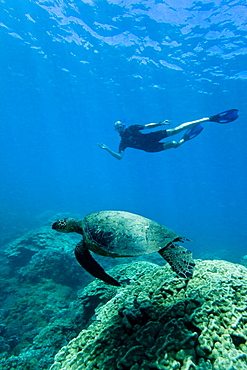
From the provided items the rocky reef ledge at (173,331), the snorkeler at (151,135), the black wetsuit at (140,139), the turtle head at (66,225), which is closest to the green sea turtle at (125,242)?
the turtle head at (66,225)

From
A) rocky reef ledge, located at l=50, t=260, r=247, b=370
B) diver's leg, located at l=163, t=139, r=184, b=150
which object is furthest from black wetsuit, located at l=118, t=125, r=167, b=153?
rocky reef ledge, located at l=50, t=260, r=247, b=370

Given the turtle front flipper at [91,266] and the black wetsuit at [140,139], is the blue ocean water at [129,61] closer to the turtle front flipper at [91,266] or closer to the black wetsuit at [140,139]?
the black wetsuit at [140,139]

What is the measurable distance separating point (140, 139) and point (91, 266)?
8898mm

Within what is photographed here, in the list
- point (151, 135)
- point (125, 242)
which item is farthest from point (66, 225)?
point (151, 135)

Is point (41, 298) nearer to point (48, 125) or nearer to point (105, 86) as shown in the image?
point (105, 86)

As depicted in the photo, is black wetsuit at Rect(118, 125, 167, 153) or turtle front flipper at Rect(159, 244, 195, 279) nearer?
turtle front flipper at Rect(159, 244, 195, 279)

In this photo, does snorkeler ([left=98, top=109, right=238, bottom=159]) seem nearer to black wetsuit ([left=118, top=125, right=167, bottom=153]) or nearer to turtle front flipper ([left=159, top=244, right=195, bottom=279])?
black wetsuit ([left=118, top=125, right=167, bottom=153])

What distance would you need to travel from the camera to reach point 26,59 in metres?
24.7

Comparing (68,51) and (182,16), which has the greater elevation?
(68,51)

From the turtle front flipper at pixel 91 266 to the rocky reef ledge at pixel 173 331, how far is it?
1.74ft

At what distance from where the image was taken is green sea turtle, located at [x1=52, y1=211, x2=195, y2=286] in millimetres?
2763

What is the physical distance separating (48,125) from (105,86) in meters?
28.4

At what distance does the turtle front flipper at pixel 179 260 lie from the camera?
245 cm

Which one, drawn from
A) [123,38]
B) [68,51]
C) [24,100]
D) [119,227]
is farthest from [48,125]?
[119,227]
